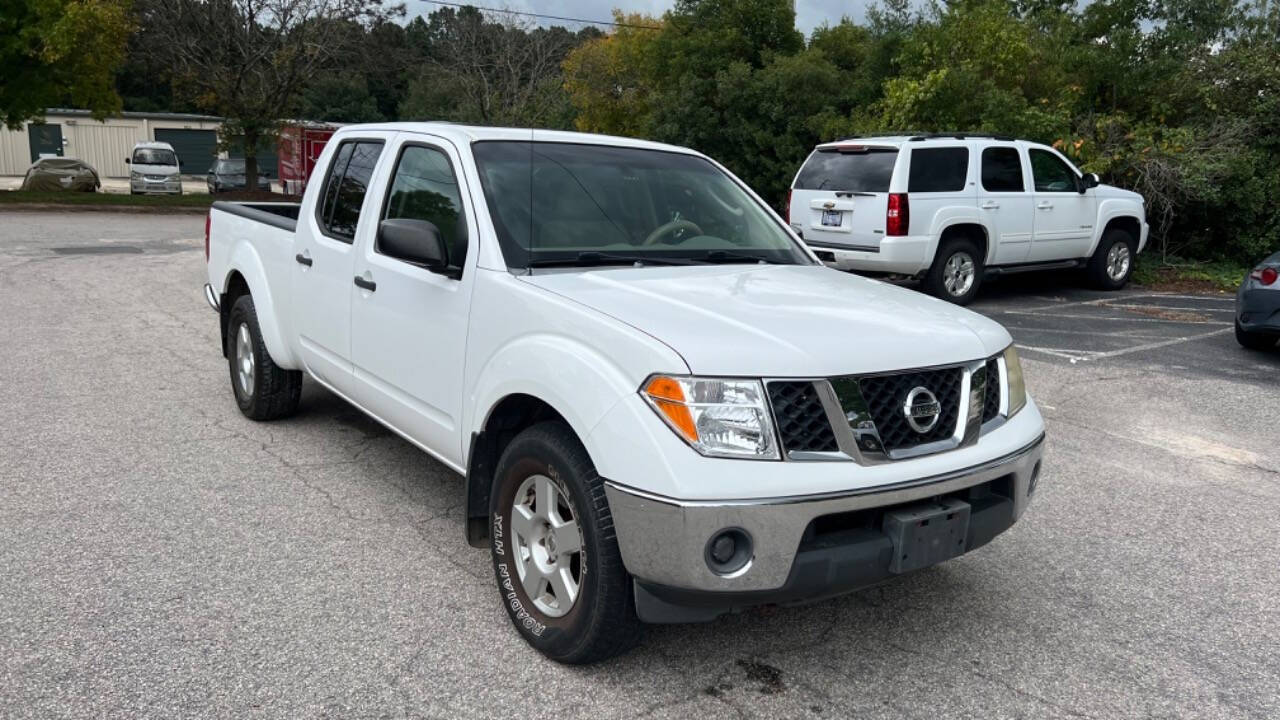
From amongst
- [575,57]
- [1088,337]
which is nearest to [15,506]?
[1088,337]

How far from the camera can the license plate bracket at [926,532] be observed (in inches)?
115

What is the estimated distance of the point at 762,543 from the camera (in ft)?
9.04

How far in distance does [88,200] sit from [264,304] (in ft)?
82.2

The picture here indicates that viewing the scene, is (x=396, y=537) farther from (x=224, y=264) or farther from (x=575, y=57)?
(x=575, y=57)

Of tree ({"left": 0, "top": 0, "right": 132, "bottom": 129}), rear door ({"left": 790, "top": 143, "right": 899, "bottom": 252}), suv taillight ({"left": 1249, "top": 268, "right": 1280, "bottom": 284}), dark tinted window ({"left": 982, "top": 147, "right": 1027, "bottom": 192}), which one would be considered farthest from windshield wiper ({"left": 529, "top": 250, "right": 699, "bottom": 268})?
tree ({"left": 0, "top": 0, "right": 132, "bottom": 129})

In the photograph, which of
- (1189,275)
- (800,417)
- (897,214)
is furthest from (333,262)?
(1189,275)

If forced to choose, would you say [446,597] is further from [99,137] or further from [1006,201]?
[99,137]

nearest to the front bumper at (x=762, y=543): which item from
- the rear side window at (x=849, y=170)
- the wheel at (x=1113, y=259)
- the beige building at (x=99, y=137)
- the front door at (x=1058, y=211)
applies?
the rear side window at (x=849, y=170)

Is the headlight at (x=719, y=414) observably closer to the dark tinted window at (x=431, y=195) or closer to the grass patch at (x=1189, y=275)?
the dark tinted window at (x=431, y=195)

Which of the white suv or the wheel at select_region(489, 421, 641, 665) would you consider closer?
the wheel at select_region(489, 421, 641, 665)

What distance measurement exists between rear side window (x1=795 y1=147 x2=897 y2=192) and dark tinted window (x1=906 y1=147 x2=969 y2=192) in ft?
0.98

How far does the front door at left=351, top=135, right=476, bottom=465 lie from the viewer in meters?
3.79

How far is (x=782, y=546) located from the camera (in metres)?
2.77

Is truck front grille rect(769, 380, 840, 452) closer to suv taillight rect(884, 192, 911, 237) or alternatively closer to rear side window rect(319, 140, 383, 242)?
rear side window rect(319, 140, 383, 242)
